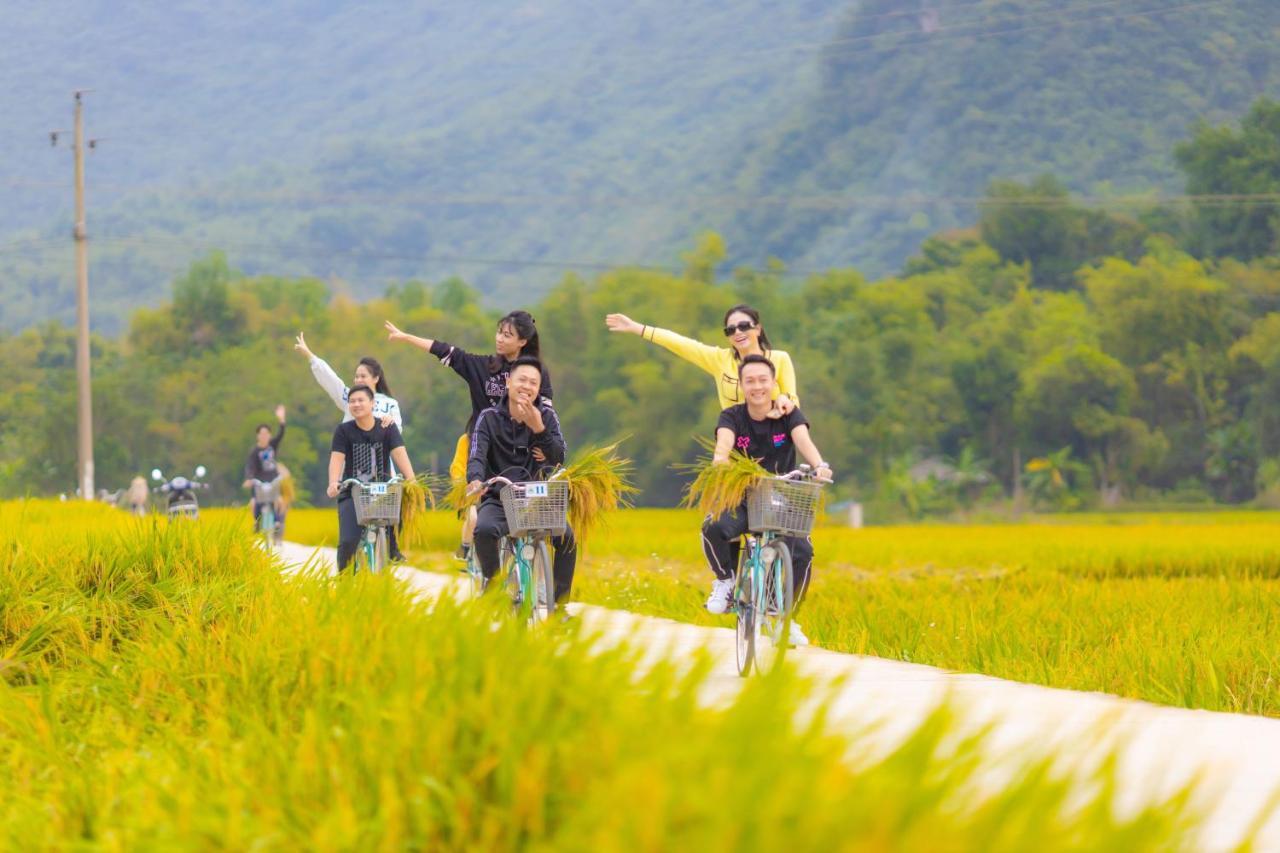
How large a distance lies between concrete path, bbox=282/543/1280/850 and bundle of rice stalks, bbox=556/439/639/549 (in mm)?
761

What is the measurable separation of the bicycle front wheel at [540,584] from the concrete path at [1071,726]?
0.64 meters

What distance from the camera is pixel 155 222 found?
194125mm

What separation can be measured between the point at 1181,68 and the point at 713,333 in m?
70.7

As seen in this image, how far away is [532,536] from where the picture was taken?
10.3 m

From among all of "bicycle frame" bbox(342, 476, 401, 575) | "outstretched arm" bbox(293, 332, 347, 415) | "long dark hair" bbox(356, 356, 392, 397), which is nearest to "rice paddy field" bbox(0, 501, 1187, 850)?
"bicycle frame" bbox(342, 476, 401, 575)

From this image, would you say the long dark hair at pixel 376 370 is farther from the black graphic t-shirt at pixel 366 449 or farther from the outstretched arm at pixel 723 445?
the outstretched arm at pixel 723 445

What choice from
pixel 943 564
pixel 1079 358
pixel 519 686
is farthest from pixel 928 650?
pixel 1079 358

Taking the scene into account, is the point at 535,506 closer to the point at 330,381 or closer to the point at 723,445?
the point at 723,445

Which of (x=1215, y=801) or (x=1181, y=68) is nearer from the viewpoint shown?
(x=1215, y=801)

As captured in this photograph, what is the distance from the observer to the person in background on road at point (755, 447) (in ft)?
32.1

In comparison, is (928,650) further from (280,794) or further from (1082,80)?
(1082,80)

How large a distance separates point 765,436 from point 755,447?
8 centimetres

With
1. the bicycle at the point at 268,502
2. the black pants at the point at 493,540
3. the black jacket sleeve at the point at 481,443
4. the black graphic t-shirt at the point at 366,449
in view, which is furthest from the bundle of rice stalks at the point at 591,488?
the bicycle at the point at 268,502

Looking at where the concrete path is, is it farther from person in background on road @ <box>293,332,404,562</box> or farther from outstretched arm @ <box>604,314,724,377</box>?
person in background on road @ <box>293,332,404,562</box>
